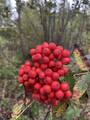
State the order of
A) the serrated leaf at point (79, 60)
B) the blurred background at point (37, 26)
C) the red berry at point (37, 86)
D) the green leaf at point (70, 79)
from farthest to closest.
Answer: the blurred background at point (37, 26) < the serrated leaf at point (79, 60) < the green leaf at point (70, 79) < the red berry at point (37, 86)

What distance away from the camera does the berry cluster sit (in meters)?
1.24

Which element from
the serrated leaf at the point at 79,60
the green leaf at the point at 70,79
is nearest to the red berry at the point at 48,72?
the green leaf at the point at 70,79

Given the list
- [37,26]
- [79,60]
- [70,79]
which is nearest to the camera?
[70,79]

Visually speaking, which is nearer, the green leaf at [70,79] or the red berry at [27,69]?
the red berry at [27,69]

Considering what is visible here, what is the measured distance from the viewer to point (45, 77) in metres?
1.25

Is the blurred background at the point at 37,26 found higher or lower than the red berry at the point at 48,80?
lower

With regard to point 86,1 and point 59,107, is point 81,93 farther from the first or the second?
point 86,1

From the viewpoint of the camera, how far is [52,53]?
51.4 inches

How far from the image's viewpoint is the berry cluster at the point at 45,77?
1.24 m

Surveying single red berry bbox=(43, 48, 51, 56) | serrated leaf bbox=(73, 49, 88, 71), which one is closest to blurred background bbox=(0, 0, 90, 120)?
serrated leaf bbox=(73, 49, 88, 71)

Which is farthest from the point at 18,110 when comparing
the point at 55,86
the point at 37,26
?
the point at 37,26

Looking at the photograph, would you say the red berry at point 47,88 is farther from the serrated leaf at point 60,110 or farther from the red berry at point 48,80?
the serrated leaf at point 60,110

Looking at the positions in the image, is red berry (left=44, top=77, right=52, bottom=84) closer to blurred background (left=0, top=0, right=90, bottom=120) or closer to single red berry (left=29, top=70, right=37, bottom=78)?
single red berry (left=29, top=70, right=37, bottom=78)

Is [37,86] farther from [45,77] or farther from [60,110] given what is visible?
[60,110]
